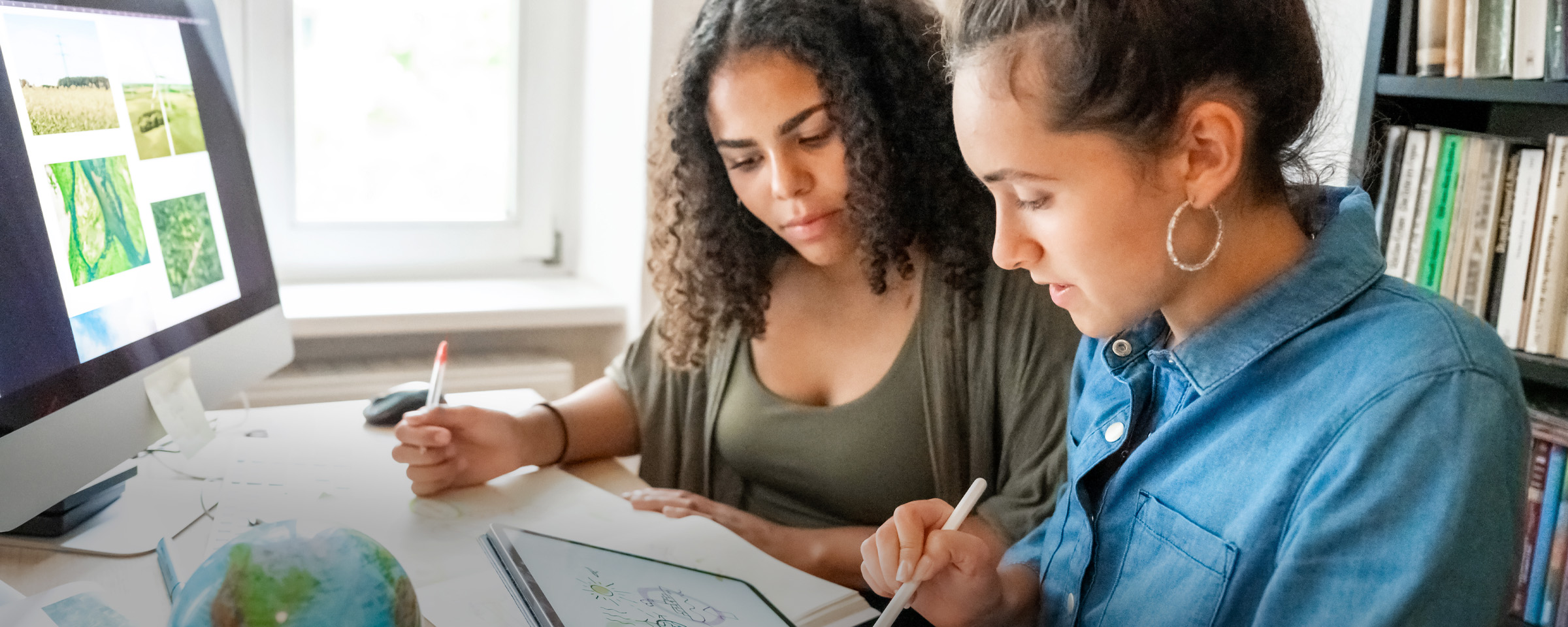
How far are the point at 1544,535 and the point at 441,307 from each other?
1.50m

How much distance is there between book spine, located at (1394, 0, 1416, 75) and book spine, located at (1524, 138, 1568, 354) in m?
0.18

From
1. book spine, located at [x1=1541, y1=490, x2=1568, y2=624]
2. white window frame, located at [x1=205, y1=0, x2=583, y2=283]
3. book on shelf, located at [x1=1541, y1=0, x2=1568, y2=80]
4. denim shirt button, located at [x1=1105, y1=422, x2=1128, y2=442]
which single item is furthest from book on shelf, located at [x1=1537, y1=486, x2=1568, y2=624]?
white window frame, located at [x1=205, y1=0, x2=583, y2=283]

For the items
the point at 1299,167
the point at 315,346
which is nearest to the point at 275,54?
the point at 315,346

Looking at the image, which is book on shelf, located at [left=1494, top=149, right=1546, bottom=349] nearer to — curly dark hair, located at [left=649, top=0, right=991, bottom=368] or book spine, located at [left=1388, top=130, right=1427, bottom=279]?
book spine, located at [left=1388, top=130, right=1427, bottom=279]

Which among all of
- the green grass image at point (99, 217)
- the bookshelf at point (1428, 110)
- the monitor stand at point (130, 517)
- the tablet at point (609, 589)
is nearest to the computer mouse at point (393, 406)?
the monitor stand at point (130, 517)

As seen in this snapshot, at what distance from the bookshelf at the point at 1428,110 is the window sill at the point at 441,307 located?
116 cm

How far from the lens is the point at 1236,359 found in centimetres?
68

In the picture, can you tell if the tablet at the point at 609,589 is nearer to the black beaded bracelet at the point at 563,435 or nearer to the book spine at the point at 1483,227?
the black beaded bracelet at the point at 563,435

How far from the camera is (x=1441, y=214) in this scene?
3.76 ft

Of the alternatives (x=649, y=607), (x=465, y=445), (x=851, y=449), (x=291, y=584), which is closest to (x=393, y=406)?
(x=465, y=445)

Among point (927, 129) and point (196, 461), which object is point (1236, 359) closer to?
point (927, 129)

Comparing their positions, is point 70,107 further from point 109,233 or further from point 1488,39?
point 1488,39

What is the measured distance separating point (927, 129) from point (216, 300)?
726 mm

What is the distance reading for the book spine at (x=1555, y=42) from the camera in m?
1.02
